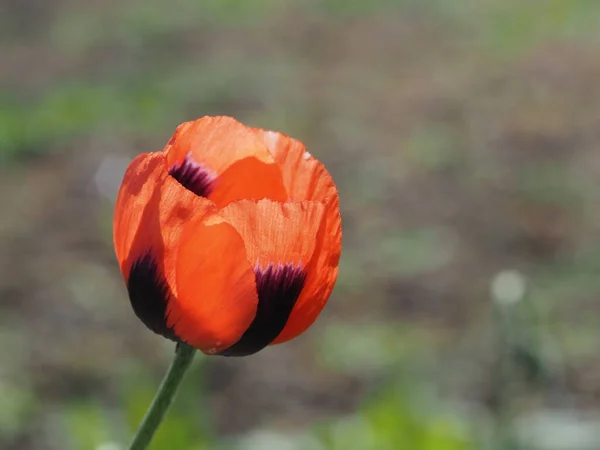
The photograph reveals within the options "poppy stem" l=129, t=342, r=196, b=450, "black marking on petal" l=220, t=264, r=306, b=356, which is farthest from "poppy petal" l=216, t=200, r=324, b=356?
"poppy stem" l=129, t=342, r=196, b=450

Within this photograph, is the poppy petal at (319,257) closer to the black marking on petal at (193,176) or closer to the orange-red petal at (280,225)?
the orange-red petal at (280,225)

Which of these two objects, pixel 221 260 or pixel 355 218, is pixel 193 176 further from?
pixel 355 218

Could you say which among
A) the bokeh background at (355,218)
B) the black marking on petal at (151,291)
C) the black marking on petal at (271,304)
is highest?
the bokeh background at (355,218)

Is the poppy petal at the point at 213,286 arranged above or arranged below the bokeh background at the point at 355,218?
below

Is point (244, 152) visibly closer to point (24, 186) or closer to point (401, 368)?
point (401, 368)

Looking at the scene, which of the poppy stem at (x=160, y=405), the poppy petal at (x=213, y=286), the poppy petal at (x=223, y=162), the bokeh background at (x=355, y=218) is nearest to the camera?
the poppy stem at (x=160, y=405)

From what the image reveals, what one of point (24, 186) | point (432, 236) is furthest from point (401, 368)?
point (24, 186)

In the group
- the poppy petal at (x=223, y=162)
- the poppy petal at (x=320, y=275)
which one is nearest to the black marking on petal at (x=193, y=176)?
the poppy petal at (x=223, y=162)

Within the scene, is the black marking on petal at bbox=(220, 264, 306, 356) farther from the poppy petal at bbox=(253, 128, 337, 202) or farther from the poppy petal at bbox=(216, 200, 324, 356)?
the poppy petal at bbox=(253, 128, 337, 202)
